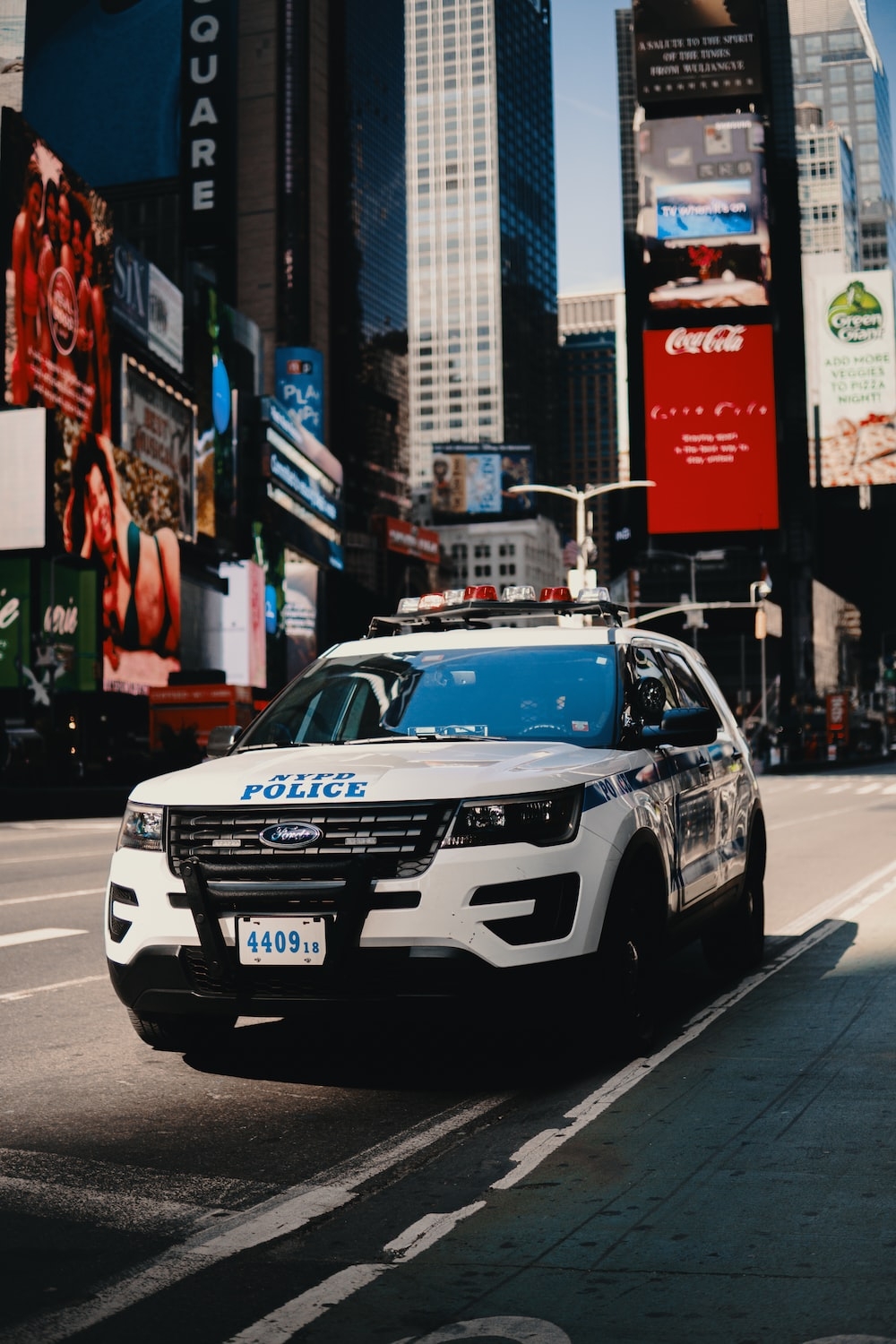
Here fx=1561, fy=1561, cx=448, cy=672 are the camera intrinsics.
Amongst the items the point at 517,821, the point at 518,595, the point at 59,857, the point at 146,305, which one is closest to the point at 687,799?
the point at 518,595

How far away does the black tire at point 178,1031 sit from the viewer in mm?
6277

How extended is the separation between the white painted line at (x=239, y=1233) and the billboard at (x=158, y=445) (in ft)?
225

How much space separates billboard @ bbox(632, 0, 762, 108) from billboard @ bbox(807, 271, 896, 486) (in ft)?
49.3

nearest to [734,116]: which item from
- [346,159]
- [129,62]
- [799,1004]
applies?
[129,62]

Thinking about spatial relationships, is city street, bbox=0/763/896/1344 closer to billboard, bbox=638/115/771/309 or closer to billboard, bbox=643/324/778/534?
billboard, bbox=643/324/778/534

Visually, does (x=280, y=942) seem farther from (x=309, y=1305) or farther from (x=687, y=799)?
(x=687, y=799)

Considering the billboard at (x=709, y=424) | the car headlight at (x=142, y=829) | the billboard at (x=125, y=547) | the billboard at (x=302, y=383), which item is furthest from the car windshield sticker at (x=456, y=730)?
the billboard at (x=302, y=383)

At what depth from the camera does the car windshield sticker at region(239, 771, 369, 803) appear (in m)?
5.55

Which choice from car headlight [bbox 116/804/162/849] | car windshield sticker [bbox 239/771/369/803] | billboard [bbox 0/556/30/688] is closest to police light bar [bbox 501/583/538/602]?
car windshield sticker [bbox 239/771/369/803]

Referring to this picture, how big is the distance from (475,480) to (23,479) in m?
137

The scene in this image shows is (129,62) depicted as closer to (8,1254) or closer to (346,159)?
(346,159)

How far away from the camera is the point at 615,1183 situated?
4.66m

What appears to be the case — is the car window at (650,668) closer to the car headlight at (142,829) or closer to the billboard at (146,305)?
the car headlight at (142,829)

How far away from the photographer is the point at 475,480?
7638 inches
